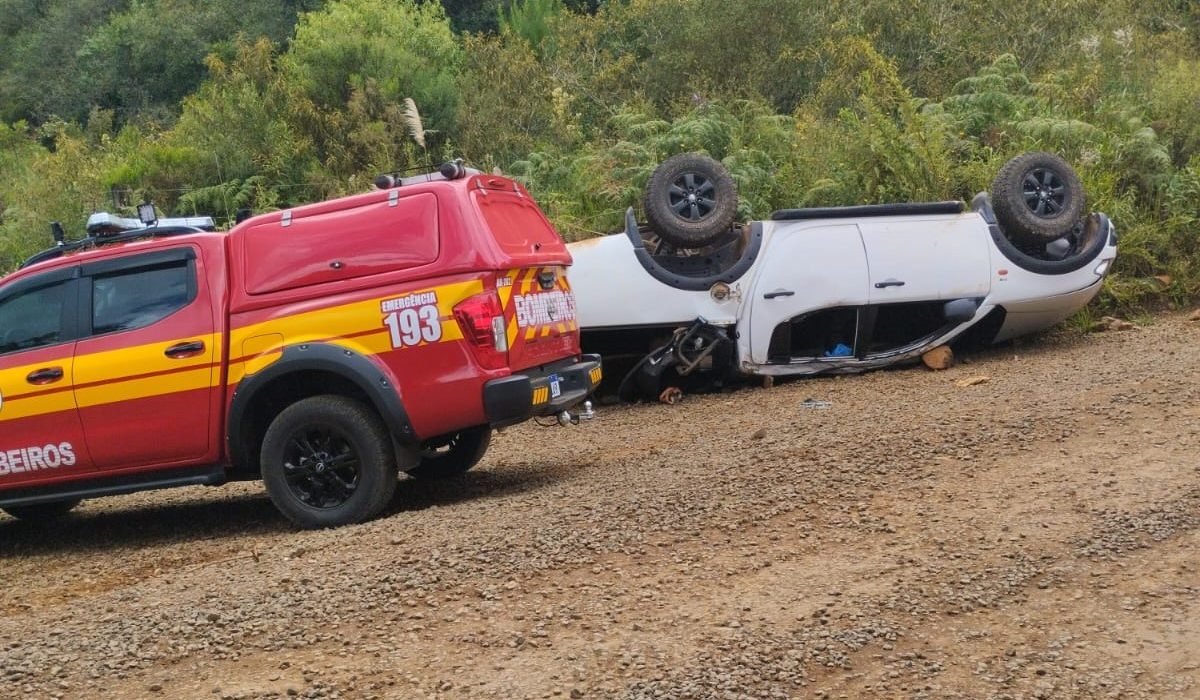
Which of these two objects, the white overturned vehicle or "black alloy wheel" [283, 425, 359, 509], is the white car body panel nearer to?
the white overturned vehicle

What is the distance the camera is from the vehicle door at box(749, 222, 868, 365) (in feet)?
32.4

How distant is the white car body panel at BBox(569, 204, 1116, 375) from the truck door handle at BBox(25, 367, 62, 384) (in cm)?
418

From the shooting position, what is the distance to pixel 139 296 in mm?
7129

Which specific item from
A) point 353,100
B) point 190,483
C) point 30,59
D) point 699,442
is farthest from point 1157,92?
point 30,59

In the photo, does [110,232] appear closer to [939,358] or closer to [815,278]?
[815,278]

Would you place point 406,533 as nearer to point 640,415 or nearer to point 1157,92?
point 640,415

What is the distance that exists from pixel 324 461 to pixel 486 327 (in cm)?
123

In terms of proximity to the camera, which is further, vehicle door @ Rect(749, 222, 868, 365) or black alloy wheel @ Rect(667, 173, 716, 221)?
black alloy wheel @ Rect(667, 173, 716, 221)

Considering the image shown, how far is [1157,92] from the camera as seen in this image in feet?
47.8

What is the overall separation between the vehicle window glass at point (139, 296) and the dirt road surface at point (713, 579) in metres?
1.36

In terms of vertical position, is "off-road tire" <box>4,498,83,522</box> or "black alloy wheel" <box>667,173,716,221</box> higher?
"black alloy wheel" <box>667,173,716,221</box>

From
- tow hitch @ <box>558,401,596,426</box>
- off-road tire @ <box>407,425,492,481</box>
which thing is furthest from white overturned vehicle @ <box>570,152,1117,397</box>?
tow hitch @ <box>558,401,596,426</box>

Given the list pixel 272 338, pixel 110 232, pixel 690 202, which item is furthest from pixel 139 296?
pixel 690 202

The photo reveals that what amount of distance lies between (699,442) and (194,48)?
32.3 m
